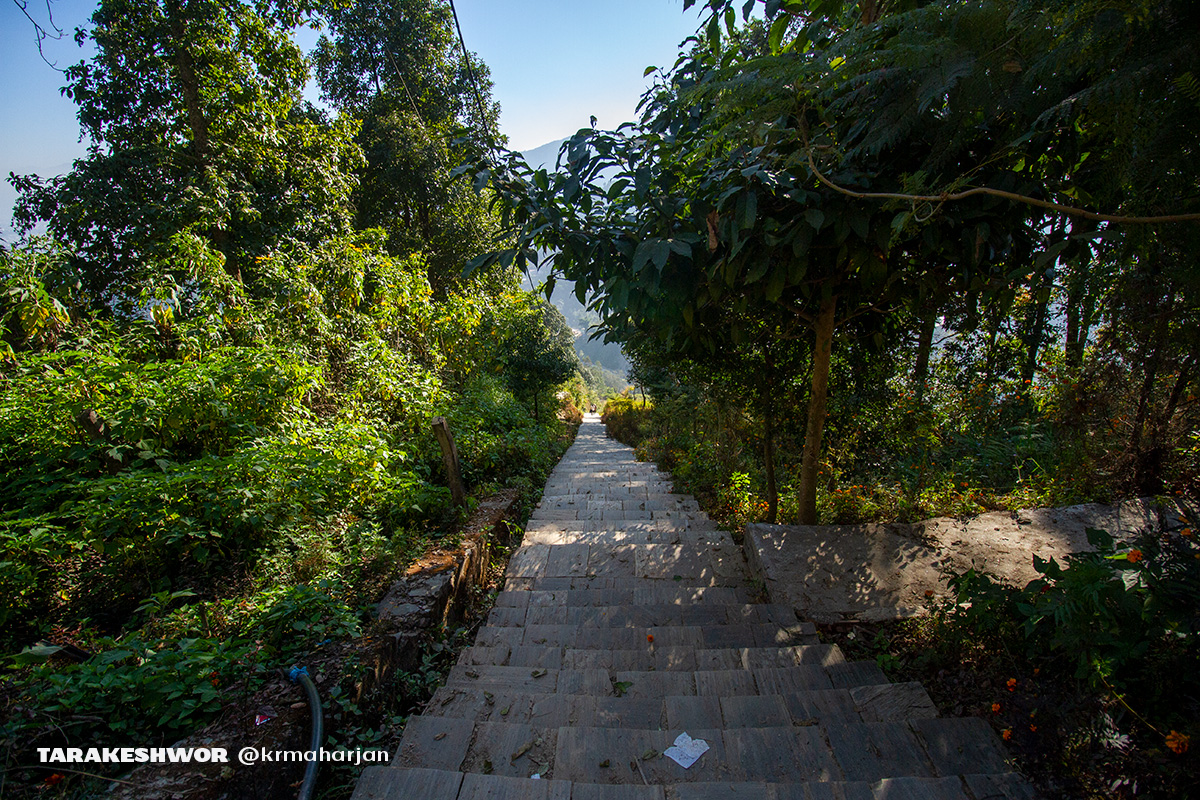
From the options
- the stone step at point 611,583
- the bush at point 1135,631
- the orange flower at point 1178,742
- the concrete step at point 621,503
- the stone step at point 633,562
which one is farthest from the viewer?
the concrete step at point 621,503

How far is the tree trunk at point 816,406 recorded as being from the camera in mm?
2645

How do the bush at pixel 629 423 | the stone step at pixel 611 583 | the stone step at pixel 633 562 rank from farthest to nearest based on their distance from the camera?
the bush at pixel 629 423
the stone step at pixel 633 562
the stone step at pixel 611 583

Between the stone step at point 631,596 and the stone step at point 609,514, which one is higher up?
the stone step at point 631,596

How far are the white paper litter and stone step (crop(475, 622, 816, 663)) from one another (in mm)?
675

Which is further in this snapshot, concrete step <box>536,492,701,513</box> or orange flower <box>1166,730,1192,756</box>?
concrete step <box>536,492,701,513</box>

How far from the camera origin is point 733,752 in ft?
4.74

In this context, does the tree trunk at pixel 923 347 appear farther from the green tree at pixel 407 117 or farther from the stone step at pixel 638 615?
the green tree at pixel 407 117

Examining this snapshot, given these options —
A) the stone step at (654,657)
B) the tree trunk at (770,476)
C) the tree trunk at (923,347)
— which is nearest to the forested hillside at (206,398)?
the stone step at (654,657)

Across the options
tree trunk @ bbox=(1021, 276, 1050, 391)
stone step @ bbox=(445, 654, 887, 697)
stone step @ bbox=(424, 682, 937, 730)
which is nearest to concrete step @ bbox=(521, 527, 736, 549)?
stone step @ bbox=(445, 654, 887, 697)

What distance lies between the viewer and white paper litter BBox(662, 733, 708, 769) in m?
1.43

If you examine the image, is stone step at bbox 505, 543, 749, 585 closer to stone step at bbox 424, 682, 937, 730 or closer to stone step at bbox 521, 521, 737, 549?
stone step at bbox 521, 521, 737, 549

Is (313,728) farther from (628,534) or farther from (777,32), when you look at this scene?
(777,32)

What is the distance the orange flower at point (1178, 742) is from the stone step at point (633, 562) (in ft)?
5.80

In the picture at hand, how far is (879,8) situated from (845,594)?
9.44 feet
